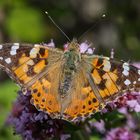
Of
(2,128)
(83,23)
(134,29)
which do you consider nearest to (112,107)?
(2,128)

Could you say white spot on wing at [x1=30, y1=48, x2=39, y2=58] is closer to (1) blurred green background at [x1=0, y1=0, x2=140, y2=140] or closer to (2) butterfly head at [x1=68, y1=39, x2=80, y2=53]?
(2) butterfly head at [x1=68, y1=39, x2=80, y2=53]

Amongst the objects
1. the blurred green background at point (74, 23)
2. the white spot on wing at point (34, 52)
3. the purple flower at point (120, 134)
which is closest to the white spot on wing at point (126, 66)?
the white spot on wing at point (34, 52)

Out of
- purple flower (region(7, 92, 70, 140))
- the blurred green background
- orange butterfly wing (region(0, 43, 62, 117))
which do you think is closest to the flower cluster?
purple flower (region(7, 92, 70, 140))

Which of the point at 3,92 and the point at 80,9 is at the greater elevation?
the point at 80,9

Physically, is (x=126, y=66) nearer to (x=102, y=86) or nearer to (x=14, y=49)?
(x=102, y=86)

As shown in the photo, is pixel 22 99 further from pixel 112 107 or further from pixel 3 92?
pixel 3 92

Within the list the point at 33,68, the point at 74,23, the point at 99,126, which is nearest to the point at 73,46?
the point at 33,68

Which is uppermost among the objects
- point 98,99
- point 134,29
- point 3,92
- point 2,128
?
point 134,29

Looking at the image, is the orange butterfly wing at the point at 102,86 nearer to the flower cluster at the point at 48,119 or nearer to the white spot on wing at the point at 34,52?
the flower cluster at the point at 48,119
